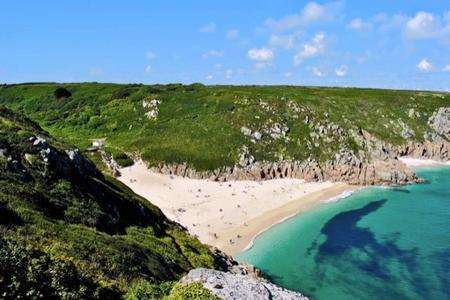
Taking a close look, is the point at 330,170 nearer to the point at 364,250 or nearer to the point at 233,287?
the point at 364,250

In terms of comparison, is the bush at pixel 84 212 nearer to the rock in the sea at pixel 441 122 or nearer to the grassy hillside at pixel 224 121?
the grassy hillside at pixel 224 121

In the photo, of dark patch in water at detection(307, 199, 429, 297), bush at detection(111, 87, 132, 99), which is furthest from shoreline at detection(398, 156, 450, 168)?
bush at detection(111, 87, 132, 99)

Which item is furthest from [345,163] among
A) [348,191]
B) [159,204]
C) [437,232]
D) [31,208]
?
[31,208]

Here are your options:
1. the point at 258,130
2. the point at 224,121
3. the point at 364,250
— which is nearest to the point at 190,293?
the point at 364,250

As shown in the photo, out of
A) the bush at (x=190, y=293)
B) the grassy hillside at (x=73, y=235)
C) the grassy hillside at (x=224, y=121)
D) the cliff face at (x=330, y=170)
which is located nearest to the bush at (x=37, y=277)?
the grassy hillside at (x=73, y=235)

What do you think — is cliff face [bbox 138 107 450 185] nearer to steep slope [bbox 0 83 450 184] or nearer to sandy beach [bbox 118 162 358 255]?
steep slope [bbox 0 83 450 184]

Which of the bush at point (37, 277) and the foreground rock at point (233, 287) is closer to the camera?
the bush at point (37, 277)

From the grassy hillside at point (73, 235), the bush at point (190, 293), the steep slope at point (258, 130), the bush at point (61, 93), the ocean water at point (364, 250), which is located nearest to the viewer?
the grassy hillside at point (73, 235)
